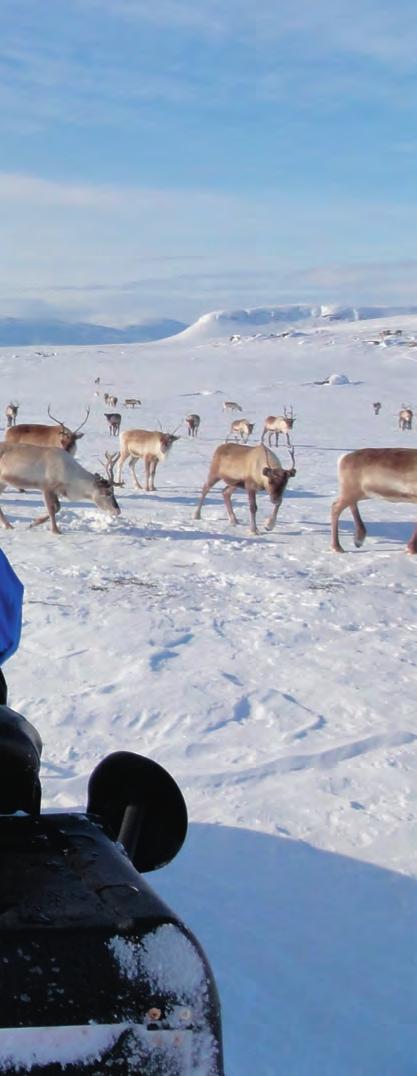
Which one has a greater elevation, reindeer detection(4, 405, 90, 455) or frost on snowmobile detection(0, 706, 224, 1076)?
frost on snowmobile detection(0, 706, 224, 1076)

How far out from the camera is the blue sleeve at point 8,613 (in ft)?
7.44

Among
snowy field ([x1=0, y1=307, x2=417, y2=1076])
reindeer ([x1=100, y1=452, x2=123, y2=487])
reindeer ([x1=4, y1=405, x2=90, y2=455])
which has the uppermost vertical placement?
reindeer ([x1=4, y1=405, x2=90, y2=455])

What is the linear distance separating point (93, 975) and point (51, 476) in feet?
36.3

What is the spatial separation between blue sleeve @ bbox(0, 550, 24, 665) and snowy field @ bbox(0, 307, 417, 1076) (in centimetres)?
131

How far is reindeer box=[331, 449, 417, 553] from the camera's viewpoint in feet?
34.9

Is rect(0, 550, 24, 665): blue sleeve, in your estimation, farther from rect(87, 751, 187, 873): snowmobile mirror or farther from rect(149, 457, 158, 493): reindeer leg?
rect(149, 457, 158, 493): reindeer leg

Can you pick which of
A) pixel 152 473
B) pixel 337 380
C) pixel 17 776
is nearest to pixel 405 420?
pixel 337 380

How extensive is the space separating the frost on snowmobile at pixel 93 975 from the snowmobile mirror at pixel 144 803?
36cm

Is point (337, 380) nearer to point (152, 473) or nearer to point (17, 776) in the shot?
point (152, 473)

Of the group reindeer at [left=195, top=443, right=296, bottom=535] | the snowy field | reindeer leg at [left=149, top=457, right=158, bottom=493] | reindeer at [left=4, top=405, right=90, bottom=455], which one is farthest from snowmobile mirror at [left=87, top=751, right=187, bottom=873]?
reindeer at [left=4, top=405, right=90, bottom=455]

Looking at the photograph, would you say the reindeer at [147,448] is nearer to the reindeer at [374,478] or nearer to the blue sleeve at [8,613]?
the reindeer at [374,478]

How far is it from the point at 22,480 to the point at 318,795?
8.51m

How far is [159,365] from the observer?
59.9 m

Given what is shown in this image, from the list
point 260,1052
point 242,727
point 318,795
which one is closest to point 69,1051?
point 260,1052
